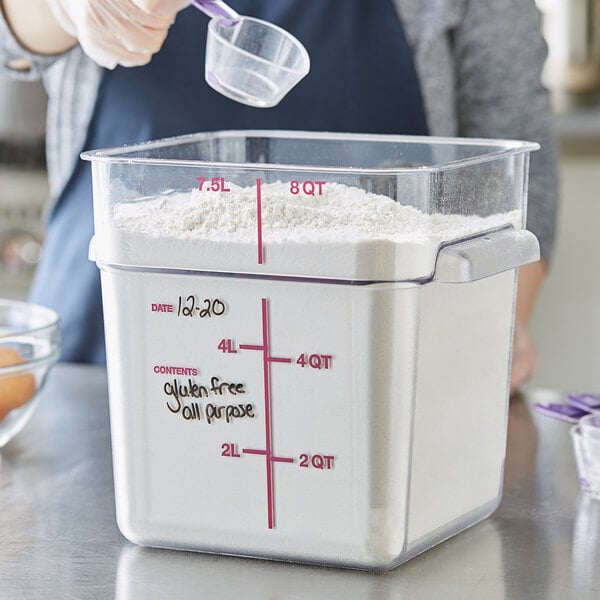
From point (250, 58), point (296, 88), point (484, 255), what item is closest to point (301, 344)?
point (484, 255)

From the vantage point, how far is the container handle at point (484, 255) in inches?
25.0

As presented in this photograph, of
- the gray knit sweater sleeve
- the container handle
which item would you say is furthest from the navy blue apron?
the container handle

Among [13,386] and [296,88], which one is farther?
[296,88]

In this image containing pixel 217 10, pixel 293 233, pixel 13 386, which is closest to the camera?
pixel 293 233

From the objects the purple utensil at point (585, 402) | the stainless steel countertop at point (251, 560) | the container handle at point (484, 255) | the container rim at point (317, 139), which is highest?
the container rim at point (317, 139)

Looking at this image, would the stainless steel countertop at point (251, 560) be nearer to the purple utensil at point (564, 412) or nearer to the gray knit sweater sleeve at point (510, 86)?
the purple utensil at point (564, 412)

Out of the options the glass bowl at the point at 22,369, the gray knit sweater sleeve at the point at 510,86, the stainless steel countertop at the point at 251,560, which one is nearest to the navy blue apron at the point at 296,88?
the gray knit sweater sleeve at the point at 510,86

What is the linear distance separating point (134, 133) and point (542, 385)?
1398mm

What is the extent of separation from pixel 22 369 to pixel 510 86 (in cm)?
67

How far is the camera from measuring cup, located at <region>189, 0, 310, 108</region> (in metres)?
0.79

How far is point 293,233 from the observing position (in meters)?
0.63

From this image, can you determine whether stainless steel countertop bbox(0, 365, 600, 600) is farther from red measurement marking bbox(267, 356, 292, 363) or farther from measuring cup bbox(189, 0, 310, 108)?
measuring cup bbox(189, 0, 310, 108)

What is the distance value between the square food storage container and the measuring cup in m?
0.12

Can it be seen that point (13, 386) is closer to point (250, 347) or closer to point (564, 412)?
point (250, 347)
